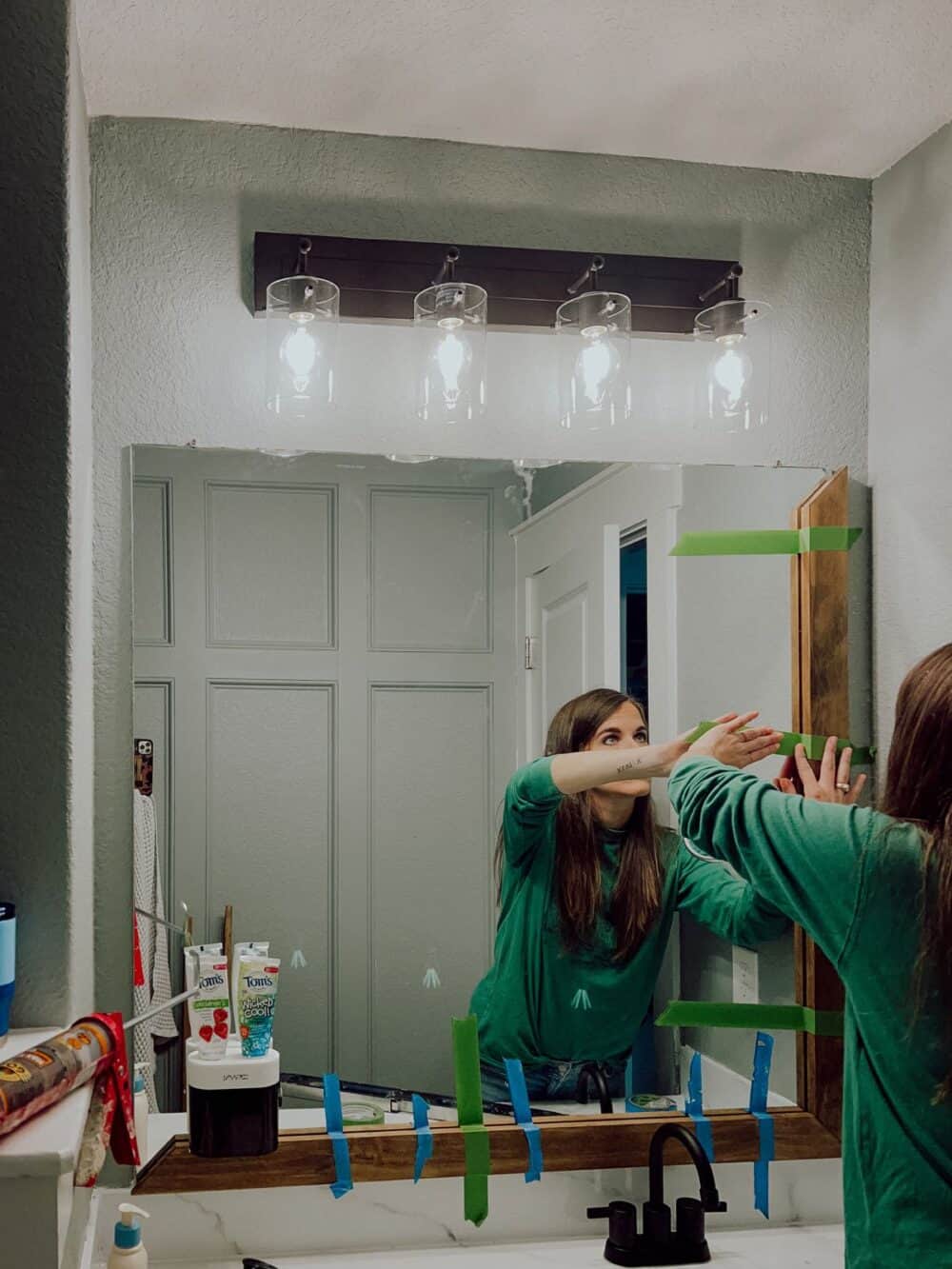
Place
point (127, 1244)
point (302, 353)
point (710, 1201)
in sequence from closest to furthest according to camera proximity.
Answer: point (127, 1244)
point (710, 1201)
point (302, 353)

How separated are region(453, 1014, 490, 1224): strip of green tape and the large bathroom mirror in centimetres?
2

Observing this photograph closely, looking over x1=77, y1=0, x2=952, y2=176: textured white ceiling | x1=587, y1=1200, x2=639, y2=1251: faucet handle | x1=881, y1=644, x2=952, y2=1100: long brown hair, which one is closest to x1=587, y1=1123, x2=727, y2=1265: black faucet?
x1=587, y1=1200, x2=639, y2=1251: faucet handle

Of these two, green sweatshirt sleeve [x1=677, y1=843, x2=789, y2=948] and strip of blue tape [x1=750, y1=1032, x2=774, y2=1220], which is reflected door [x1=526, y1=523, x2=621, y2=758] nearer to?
green sweatshirt sleeve [x1=677, y1=843, x2=789, y2=948]

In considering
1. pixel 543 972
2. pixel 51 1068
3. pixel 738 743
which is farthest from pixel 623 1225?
pixel 51 1068

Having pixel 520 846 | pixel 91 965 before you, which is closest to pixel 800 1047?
pixel 520 846

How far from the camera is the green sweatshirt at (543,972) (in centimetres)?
185

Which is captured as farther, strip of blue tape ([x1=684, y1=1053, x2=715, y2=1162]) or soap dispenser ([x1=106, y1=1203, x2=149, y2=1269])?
strip of blue tape ([x1=684, y1=1053, x2=715, y2=1162])

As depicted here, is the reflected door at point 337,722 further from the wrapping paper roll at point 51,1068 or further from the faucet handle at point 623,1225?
the wrapping paper roll at point 51,1068

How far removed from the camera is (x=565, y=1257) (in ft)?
5.80

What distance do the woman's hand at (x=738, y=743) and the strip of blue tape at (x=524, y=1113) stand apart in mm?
522

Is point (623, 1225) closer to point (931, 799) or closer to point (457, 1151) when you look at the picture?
point (457, 1151)

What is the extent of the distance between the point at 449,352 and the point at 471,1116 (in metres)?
1.10

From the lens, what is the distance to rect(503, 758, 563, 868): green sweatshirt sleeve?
1856 mm

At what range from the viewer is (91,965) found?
1735 millimetres
